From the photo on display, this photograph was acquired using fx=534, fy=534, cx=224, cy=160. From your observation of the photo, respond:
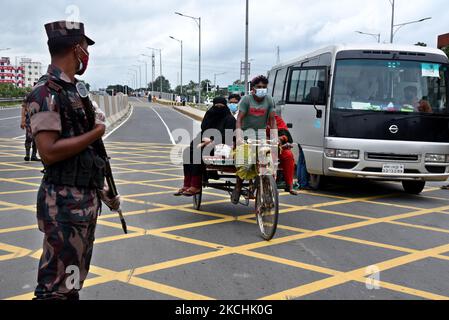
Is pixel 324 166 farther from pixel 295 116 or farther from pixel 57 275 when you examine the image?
pixel 57 275

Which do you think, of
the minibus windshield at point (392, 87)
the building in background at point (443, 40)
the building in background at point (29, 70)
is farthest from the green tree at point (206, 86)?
the building in background at point (29, 70)

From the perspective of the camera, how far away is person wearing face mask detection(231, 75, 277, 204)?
271 inches

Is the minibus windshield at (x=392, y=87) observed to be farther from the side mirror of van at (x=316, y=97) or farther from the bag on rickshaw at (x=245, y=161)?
the bag on rickshaw at (x=245, y=161)

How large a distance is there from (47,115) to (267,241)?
3857 millimetres

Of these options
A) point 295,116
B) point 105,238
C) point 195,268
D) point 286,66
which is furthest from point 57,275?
point 286,66

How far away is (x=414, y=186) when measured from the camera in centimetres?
983

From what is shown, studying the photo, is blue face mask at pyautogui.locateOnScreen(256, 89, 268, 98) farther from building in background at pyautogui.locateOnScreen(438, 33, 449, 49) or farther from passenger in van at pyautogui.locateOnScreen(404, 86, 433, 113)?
building in background at pyautogui.locateOnScreen(438, 33, 449, 49)

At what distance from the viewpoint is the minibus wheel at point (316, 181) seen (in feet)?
32.1

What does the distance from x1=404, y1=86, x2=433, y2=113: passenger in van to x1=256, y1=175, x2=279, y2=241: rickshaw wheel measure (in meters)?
3.73

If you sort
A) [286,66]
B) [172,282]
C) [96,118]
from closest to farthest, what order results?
[96,118], [172,282], [286,66]

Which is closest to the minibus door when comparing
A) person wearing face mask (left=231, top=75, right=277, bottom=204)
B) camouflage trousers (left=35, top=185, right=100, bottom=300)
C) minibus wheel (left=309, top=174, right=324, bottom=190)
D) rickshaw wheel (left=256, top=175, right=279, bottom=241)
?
minibus wheel (left=309, top=174, right=324, bottom=190)

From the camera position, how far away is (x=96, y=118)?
2.88 m

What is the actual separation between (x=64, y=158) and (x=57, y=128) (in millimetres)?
157

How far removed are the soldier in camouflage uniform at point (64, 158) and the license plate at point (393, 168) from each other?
6.61 meters
